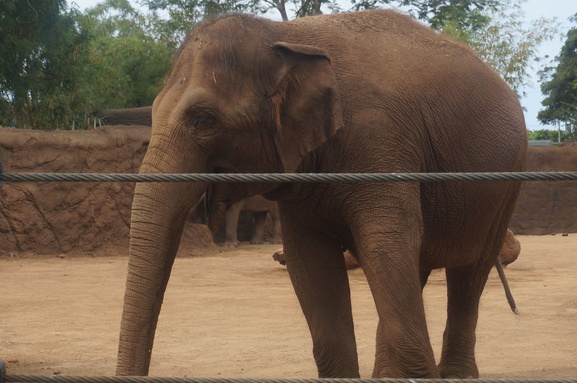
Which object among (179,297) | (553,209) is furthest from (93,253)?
(553,209)

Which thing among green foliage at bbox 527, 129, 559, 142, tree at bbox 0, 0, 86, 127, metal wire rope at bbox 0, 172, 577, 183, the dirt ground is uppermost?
green foliage at bbox 527, 129, 559, 142

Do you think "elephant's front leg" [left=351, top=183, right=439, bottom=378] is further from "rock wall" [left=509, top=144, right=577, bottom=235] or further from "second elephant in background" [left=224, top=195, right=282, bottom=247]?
"rock wall" [left=509, top=144, right=577, bottom=235]

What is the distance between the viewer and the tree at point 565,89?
3788 cm

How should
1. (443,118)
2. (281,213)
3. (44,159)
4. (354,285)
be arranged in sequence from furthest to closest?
(44,159), (354,285), (281,213), (443,118)

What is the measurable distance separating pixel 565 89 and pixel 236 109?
121ft

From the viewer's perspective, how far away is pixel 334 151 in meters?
4.05

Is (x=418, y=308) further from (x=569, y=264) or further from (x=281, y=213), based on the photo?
(x=569, y=264)

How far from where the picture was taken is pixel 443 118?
4.42m

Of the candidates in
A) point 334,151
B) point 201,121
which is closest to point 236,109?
point 201,121

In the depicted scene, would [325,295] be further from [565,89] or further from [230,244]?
[565,89]

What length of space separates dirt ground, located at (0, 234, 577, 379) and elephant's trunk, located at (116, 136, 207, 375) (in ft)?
6.60

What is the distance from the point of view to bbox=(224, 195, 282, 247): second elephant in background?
55.6 ft

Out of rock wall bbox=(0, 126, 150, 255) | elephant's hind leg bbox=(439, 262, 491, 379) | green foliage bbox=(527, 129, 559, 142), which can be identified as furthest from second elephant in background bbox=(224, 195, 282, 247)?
green foliage bbox=(527, 129, 559, 142)

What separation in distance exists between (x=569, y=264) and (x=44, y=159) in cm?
818
